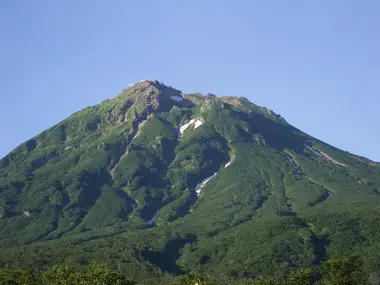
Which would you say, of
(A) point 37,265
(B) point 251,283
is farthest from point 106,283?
(A) point 37,265

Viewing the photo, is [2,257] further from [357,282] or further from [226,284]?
[357,282]

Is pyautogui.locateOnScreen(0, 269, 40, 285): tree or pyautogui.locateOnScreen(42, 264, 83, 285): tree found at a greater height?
pyautogui.locateOnScreen(42, 264, 83, 285): tree

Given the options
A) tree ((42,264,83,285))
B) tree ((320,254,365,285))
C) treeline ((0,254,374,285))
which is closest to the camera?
treeline ((0,254,374,285))

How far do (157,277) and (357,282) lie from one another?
100 metres

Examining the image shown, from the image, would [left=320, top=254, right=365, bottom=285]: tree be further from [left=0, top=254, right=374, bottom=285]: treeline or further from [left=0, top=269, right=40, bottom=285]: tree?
[left=0, top=269, right=40, bottom=285]: tree

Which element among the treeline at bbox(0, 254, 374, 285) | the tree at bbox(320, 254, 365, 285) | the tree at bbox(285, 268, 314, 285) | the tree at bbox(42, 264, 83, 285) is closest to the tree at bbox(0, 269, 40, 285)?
the treeline at bbox(0, 254, 374, 285)

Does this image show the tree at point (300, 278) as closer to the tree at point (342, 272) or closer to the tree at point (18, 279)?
the tree at point (342, 272)

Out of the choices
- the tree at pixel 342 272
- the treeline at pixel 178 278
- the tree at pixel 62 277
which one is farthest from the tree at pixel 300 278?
the tree at pixel 62 277

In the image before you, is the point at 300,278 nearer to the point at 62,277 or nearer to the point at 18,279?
the point at 62,277

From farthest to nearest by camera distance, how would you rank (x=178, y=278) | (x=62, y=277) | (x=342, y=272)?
(x=342, y=272) < (x=178, y=278) < (x=62, y=277)

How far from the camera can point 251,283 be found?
103 meters

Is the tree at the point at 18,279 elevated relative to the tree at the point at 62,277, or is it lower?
lower

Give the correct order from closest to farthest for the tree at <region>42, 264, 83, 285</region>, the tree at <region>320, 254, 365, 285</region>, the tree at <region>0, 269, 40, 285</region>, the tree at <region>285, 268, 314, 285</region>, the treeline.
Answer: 1. the treeline
2. the tree at <region>42, 264, 83, 285</region>
3. the tree at <region>0, 269, 40, 285</region>
4. the tree at <region>285, 268, 314, 285</region>
5. the tree at <region>320, 254, 365, 285</region>

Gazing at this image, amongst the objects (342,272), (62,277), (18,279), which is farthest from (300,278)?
(18,279)
